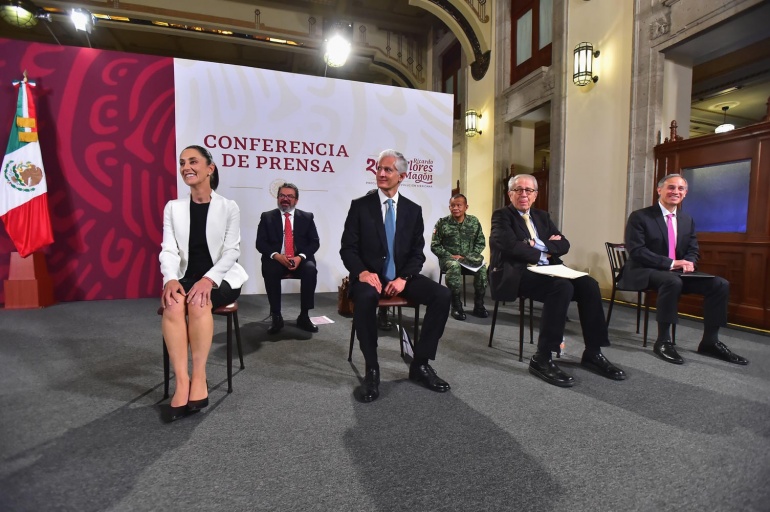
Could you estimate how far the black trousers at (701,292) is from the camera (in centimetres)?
265

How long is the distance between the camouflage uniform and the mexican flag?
419cm

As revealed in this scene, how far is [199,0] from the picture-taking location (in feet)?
27.3

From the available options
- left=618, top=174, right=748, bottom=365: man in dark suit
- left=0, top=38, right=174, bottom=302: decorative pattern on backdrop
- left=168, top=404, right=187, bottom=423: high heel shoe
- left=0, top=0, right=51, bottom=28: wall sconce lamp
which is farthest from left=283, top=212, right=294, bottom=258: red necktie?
left=0, top=0, right=51, bottom=28: wall sconce lamp

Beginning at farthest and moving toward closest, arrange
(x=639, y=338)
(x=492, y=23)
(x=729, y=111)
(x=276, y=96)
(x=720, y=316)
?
(x=729, y=111) < (x=492, y=23) < (x=276, y=96) < (x=639, y=338) < (x=720, y=316)

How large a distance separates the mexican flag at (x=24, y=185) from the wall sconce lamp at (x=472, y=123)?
6.85 meters

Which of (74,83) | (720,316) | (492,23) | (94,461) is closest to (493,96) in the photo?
(492,23)

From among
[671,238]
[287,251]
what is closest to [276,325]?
[287,251]

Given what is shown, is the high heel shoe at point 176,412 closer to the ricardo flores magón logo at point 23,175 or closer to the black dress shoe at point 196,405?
the black dress shoe at point 196,405

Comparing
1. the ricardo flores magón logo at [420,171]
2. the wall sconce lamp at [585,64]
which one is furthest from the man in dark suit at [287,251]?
the wall sconce lamp at [585,64]

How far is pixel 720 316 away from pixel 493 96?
5999 mm

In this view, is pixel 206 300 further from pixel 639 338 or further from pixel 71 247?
pixel 71 247

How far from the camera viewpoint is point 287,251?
371cm

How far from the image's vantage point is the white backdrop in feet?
15.5

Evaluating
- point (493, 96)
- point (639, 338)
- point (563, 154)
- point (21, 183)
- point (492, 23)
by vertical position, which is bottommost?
point (639, 338)
